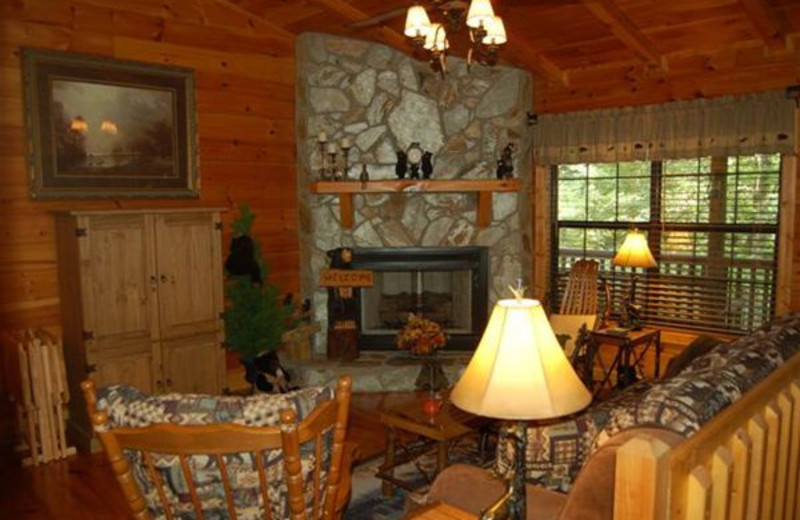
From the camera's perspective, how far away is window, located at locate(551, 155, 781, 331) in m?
4.84

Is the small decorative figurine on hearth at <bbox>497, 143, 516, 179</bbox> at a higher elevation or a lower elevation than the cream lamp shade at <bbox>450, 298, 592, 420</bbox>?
higher

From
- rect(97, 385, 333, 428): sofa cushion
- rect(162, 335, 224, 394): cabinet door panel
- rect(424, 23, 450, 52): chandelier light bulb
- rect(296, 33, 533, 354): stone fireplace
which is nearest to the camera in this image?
rect(97, 385, 333, 428): sofa cushion

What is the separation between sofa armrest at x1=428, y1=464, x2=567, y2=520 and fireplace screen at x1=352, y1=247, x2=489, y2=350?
333cm

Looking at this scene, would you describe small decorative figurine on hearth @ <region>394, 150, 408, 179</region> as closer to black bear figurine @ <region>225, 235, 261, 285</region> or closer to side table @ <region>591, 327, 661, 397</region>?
black bear figurine @ <region>225, 235, 261, 285</region>

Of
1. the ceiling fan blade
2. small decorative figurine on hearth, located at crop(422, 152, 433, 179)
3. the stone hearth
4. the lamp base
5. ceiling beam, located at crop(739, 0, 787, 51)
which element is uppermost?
ceiling beam, located at crop(739, 0, 787, 51)

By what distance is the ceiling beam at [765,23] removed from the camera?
13.2ft

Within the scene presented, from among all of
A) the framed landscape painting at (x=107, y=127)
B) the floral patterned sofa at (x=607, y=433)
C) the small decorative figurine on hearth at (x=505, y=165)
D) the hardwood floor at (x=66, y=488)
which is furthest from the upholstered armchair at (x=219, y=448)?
the small decorative figurine on hearth at (x=505, y=165)

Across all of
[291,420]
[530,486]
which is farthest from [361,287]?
[291,420]

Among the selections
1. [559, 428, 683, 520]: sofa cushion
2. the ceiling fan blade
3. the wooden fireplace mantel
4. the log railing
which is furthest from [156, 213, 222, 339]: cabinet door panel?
the log railing

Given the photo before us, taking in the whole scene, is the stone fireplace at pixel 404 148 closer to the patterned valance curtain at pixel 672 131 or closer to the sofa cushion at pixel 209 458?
the patterned valance curtain at pixel 672 131

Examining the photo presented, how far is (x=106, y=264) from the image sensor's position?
4180 millimetres

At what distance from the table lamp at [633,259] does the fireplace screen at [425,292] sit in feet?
4.25

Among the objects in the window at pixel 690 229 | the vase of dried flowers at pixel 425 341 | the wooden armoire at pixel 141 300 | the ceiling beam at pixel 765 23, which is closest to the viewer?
the vase of dried flowers at pixel 425 341

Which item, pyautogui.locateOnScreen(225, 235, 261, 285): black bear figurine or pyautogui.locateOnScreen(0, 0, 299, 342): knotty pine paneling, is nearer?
pyautogui.locateOnScreen(0, 0, 299, 342): knotty pine paneling
